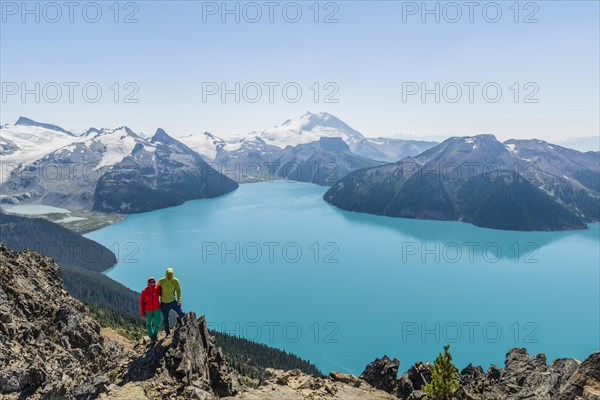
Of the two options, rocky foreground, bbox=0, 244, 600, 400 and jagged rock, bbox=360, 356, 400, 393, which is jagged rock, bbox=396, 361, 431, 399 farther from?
jagged rock, bbox=360, 356, 400, 393

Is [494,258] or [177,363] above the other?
[177,363]

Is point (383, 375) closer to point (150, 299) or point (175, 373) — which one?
point (175, 373)

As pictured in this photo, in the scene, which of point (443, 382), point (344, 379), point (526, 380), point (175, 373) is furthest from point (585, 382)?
point (175, 373)

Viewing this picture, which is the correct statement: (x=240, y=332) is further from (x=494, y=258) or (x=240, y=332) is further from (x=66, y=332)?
(x=494, y=258)

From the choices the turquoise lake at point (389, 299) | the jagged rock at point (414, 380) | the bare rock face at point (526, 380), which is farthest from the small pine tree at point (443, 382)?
the turquoise lake at point (389, 299)

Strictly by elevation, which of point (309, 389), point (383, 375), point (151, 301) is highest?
point (151, 301)

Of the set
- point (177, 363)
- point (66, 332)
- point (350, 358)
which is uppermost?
point (177, 363)

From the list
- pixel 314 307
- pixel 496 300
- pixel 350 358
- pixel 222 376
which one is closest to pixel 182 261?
pixel 314 307
